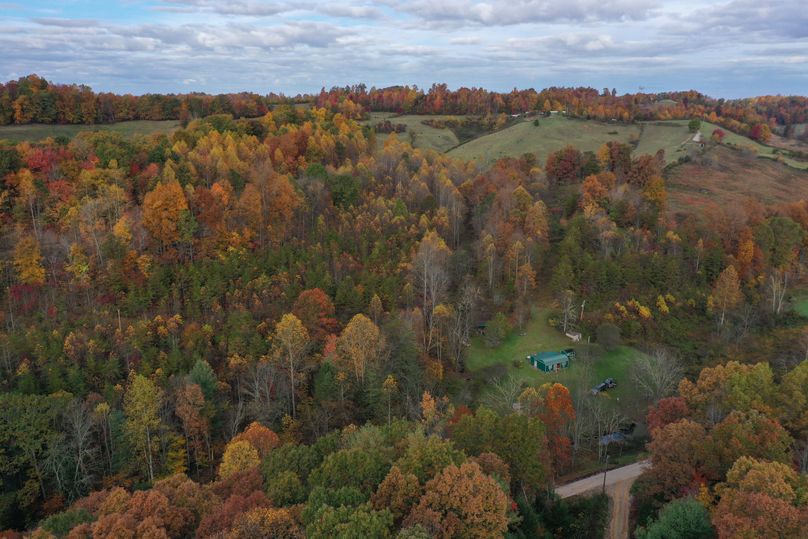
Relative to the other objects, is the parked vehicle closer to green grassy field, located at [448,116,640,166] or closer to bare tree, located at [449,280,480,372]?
bare tree, located at [449,280,480,372]

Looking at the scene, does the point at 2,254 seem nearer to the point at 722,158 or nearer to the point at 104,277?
the point at 104,277

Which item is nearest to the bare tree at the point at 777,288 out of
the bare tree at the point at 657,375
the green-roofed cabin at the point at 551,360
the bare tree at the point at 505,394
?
the bare tree at the point at 657,375

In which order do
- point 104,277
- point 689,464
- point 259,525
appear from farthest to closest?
point 104,277 → point 689,464 → point 259,525

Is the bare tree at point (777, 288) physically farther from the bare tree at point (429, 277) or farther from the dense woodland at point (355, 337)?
the bare tree at point (429, 277)

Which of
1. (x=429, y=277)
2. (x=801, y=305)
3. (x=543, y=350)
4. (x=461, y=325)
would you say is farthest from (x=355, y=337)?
(x=801, y=305)

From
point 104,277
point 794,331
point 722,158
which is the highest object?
point 722,158

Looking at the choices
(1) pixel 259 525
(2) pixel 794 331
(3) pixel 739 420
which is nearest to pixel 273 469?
(1) pixel 259 525

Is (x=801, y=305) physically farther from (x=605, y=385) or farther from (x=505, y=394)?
(x=505, y=394)

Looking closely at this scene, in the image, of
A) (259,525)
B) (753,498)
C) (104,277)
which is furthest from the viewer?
(104,277)
